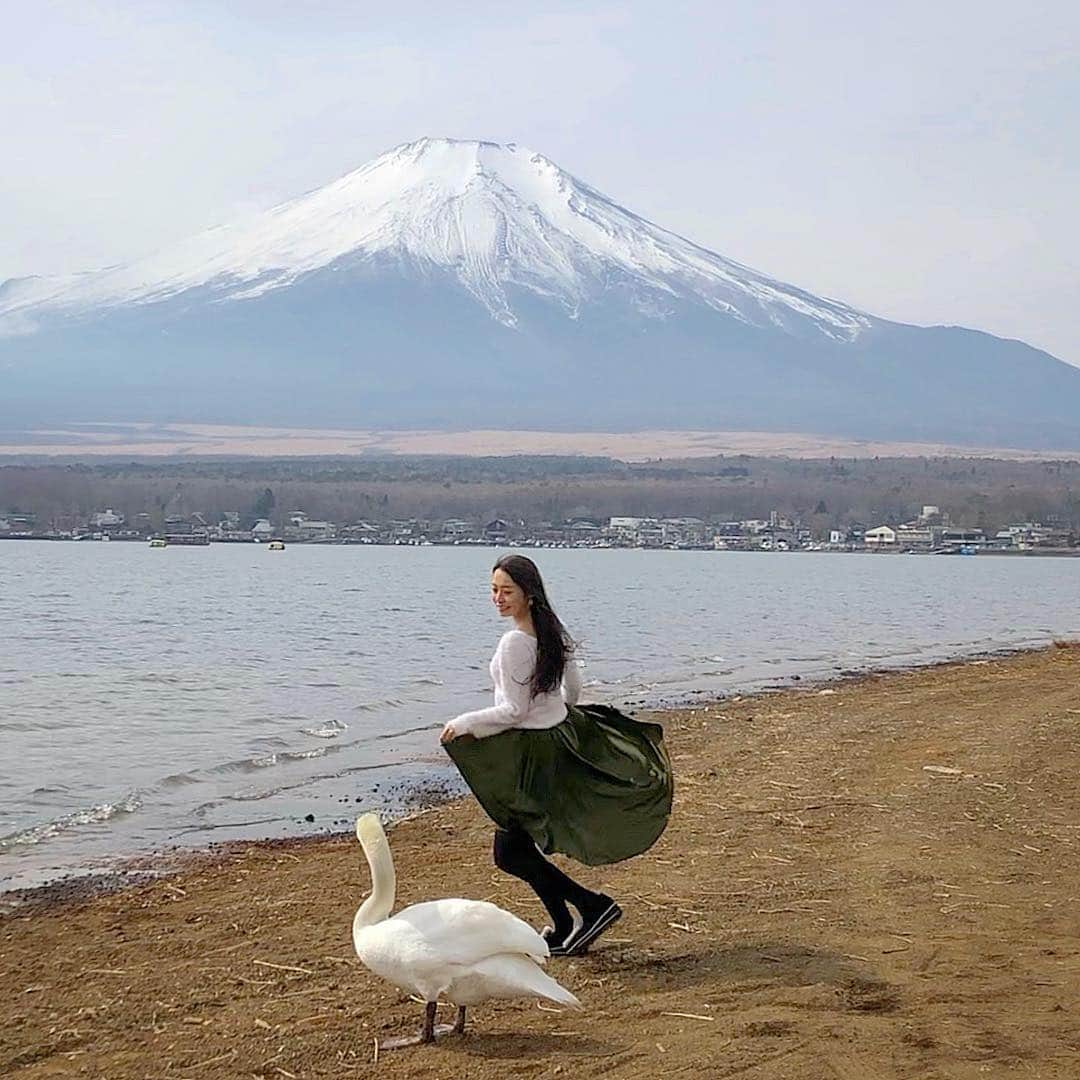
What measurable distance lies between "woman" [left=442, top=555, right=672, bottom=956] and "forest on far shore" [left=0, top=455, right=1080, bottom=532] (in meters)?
121

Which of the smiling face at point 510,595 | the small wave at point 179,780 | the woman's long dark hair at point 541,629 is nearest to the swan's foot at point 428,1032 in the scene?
the woman's long dark hair at point 541,629

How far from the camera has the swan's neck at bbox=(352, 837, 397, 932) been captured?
654cm

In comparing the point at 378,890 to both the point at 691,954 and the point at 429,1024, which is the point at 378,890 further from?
the point at 691,954

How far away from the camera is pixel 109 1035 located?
6.68 meters

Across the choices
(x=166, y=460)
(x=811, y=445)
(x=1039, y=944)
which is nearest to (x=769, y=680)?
(x=1039, y=944)

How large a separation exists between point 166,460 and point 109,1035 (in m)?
164

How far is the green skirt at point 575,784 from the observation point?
7156mm

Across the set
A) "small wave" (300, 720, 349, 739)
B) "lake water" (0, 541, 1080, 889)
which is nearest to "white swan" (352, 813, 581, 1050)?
"lake water" (0, 541, 1080, 889)

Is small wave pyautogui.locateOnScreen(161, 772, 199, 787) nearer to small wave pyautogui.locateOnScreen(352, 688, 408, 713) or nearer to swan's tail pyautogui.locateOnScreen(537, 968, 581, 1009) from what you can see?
small wave pyautogui.locateOnScreen(352, 688, 408, 713)

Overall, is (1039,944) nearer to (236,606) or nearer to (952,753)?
(952,753)

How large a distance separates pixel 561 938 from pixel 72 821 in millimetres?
7523

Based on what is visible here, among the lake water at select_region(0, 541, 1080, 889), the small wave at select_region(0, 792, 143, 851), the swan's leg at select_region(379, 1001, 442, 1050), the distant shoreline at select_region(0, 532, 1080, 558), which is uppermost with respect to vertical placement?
the swan's leg at select_region(379, 1001, 442, 1050)

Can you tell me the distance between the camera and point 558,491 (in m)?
135

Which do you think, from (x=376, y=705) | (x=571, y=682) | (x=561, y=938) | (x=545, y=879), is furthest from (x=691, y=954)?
(x=376, y=705)
